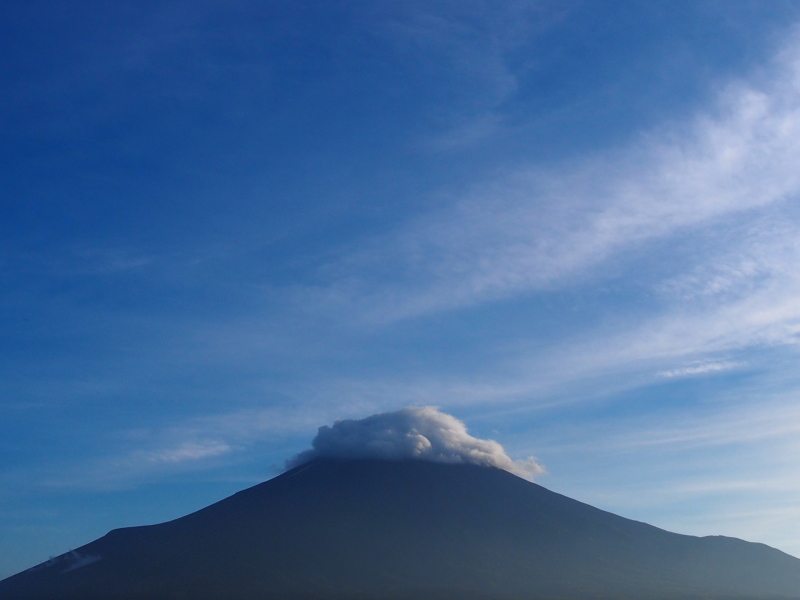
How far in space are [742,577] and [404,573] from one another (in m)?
90.1

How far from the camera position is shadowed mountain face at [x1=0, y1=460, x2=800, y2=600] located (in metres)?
152

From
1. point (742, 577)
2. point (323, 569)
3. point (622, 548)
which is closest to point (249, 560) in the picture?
point (323, 569)

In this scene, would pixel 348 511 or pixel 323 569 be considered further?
pixel 348 511

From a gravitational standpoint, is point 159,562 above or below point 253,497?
below

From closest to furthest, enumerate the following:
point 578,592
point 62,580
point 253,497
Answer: point 578,592, point 62,580, point 253,497

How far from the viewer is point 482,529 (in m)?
182

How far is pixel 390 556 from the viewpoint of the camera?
169 meters

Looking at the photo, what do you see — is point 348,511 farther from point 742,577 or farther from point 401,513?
point 742,577

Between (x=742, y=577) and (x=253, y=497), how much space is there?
4878 inches

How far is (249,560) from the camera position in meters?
160

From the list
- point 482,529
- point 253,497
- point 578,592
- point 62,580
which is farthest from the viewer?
point 253,497

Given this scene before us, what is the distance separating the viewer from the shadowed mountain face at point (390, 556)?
15175 centimetres

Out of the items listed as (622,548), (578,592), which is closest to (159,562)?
(578,592)

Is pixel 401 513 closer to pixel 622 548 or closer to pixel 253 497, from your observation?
pixel 253 497
